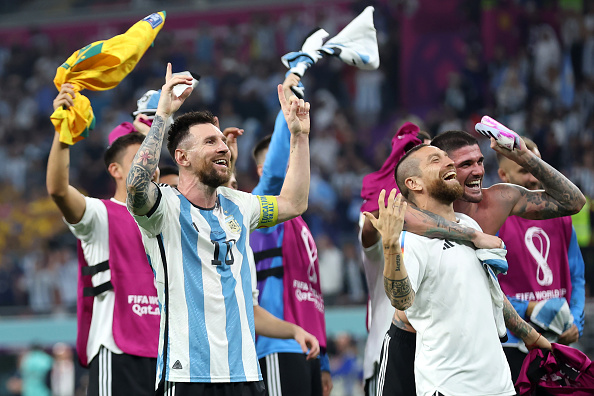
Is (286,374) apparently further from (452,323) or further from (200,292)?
(452,323)

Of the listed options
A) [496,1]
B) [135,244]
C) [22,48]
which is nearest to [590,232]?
[496,1]

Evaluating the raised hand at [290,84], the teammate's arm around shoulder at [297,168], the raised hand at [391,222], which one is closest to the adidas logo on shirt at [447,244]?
the raised hand at [391,222]

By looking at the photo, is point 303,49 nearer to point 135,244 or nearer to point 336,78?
point 135,244

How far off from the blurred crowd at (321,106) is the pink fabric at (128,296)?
6635mm

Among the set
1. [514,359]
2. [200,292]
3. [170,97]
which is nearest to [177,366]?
[200,292]

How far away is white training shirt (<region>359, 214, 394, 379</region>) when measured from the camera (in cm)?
518

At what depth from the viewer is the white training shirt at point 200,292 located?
3855 mm

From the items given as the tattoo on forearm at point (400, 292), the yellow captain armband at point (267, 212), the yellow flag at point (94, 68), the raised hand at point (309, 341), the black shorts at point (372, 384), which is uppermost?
the yellow flag at point (94, 68)

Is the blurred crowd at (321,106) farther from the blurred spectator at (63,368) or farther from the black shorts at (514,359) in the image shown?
the black shorts at (514,359)

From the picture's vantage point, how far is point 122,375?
15.8 ft

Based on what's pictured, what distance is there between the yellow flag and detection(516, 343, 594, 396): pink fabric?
292cm

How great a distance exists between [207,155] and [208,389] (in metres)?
1.16

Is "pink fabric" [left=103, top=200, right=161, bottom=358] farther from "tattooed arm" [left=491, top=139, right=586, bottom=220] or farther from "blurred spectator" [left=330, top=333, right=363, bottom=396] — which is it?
"blurred spectator" [left=330, top=333, right=363, bottom=396]

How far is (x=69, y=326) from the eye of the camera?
12078 mm
